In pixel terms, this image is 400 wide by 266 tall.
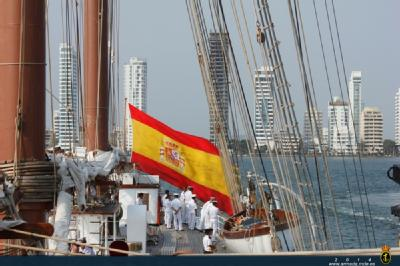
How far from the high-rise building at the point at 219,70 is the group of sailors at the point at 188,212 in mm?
A: 1788

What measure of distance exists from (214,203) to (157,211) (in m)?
1.52

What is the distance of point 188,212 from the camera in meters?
20.0

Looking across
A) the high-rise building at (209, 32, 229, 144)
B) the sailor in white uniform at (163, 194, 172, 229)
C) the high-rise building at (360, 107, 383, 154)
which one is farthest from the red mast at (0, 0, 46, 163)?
the high-rise building at (360, 107, 383, 154)

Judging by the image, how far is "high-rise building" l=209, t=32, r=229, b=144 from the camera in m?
16.3

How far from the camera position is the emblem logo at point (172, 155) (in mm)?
→ 19250

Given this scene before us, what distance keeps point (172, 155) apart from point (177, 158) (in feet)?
0.48

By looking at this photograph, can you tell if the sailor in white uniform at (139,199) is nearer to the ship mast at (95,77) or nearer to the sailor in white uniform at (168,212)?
the sailor in white uniform at (168,212)

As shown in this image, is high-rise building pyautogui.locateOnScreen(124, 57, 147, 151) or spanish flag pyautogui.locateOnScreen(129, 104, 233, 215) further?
high-rise building pyautogui.locateOnScreen(124, 57, 147, 151)

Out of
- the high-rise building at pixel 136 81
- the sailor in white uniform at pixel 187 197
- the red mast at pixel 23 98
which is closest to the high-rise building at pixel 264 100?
the red mast at pixel 23 98

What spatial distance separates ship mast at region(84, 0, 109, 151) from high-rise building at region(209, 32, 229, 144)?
8.71 ft

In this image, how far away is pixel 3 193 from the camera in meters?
7.40

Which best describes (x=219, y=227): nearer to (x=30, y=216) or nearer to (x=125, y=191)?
(x=125, y=191)

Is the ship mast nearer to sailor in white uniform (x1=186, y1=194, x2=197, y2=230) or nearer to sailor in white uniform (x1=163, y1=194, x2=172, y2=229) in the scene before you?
sailor in white uniform (x1=163, y1=194, x2=172, y2=229)

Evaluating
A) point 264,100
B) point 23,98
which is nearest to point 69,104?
point 264,100
